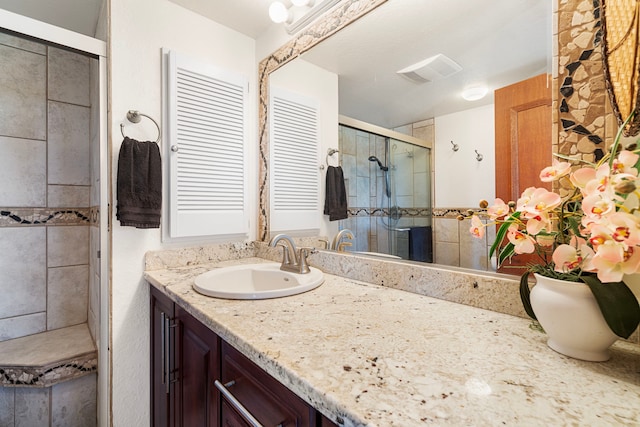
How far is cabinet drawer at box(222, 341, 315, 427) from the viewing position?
1.81 feet

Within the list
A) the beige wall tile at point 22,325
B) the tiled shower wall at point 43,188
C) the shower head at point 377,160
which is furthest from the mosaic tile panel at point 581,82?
the beige wall tile at point 22,325

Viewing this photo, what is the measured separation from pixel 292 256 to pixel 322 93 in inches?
32.6

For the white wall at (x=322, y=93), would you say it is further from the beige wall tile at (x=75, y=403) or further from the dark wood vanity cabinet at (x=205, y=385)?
the beige wall tile at (x=75, y=403)

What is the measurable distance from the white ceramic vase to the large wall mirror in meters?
0.36

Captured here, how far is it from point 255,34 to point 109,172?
1.13 meters

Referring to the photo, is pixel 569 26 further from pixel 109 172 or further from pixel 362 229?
pixel 109 172

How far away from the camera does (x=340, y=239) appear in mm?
1339

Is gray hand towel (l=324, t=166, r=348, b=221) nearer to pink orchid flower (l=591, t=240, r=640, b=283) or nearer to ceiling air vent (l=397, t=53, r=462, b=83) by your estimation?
ceiling air vent (l=397, t=53, r=462, b=83)

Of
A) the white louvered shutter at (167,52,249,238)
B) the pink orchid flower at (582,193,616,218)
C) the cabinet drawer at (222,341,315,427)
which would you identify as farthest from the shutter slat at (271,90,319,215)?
the pink orchid flower at (582,193,616,218)

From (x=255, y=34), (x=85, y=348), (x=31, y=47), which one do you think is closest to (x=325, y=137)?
(x=255, y=34)

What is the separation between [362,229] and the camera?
1.25 m

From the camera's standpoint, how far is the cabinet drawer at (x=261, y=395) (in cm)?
55

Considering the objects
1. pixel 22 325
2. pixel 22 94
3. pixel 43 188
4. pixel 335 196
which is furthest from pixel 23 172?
pixel 335 196

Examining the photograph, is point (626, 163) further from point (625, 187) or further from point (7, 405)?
point (7, 405)
